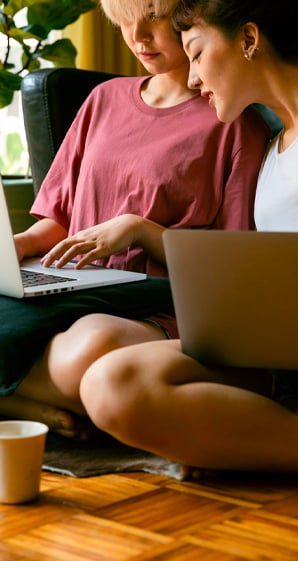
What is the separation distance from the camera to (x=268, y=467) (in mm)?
1536

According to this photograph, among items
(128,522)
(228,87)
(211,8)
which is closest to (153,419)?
(128,522)

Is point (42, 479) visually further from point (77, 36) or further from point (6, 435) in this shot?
point (77, 36)

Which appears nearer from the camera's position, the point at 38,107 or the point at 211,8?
the point at 211,8

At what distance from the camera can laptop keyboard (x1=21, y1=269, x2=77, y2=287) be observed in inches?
68.5

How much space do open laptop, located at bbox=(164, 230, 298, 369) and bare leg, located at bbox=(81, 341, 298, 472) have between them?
0.21ft

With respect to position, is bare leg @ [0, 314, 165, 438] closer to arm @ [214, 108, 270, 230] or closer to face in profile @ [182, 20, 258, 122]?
arm @ [214, 108, 270, 230]

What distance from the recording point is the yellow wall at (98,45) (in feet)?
11.5

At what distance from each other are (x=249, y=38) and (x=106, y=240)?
1.42 ft

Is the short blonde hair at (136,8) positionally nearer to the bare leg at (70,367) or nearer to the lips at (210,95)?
the lips at (210,95)

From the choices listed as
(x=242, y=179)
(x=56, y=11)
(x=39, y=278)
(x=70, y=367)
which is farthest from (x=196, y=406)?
(x=56, y=11)

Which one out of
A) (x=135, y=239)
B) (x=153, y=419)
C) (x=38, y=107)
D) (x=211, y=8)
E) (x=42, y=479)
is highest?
(x=211, y=8)

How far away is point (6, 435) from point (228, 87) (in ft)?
2.41

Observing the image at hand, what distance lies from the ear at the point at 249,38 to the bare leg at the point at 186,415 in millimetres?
576

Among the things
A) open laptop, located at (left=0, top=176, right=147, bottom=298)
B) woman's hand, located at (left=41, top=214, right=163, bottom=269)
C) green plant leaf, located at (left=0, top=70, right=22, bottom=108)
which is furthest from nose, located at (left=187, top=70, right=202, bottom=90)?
green plant leaf, located at (left=0, top=70, right=22, bottom=108)
